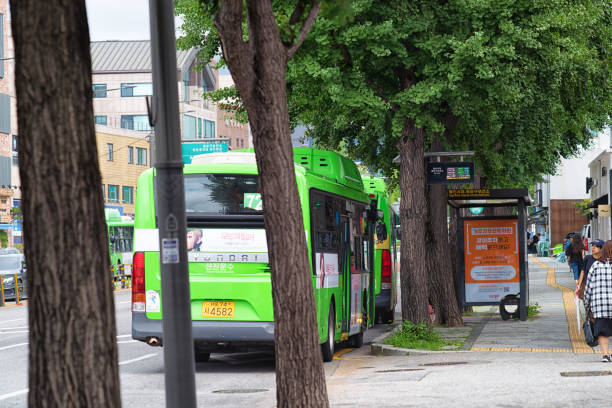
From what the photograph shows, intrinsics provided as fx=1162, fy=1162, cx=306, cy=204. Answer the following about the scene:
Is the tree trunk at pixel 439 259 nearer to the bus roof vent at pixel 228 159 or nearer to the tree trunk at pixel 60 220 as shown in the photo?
the bus roof vent at pixel 228 159

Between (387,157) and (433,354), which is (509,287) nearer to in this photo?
(387,157)

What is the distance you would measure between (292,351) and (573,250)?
26.1 metres

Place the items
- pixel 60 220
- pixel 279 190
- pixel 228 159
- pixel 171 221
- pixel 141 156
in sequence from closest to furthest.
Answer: pixel 60 220
pixel 171 221
pixel 279 190
pixel 228 159
pixel 141 156

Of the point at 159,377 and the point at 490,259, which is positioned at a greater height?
the point at 490,259

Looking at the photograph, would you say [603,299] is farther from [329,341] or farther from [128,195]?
[128,195]

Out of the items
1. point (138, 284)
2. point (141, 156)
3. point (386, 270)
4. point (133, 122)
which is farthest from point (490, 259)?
point (133, 122)

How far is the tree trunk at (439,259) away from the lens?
22.9 metres

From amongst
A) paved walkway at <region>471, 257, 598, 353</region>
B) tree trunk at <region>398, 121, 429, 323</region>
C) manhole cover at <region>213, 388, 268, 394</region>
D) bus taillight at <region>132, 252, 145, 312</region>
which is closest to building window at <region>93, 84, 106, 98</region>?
paved walkway at <region>471, 257, 598, 353</region>

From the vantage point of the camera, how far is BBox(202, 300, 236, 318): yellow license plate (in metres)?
15.6

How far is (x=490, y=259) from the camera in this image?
965 inches

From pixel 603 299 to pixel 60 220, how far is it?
37.3 feet

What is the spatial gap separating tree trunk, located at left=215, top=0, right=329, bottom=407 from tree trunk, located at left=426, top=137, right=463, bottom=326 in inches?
542

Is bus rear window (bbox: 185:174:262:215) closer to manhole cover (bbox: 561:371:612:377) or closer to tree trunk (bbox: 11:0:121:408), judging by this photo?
manhole cover (bbox: 561:371:612:377)

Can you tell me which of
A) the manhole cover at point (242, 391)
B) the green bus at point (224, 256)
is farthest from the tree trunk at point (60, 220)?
the green bus at point (224, 256)
